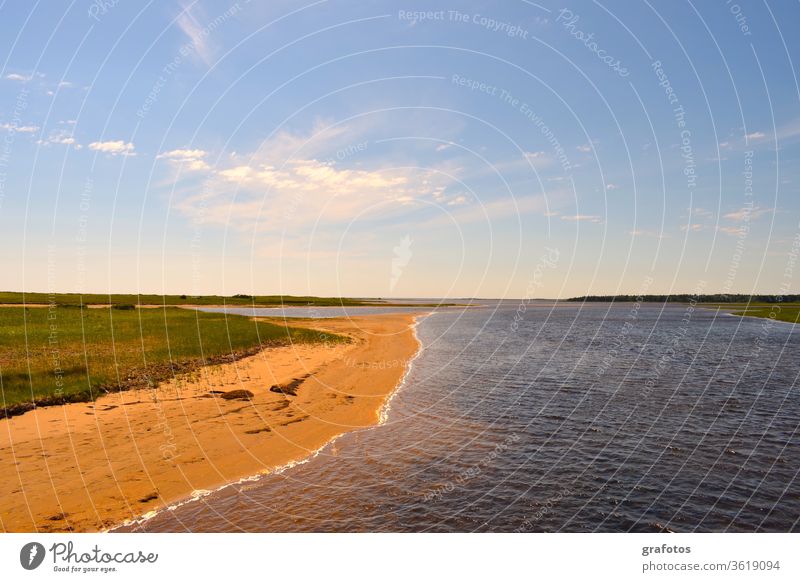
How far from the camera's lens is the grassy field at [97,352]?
941 inches

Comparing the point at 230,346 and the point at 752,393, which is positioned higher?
the point at 230,346

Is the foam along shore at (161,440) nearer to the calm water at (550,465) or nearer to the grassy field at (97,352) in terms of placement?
the calm water at (550,465)

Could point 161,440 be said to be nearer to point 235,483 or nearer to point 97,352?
point 235,483

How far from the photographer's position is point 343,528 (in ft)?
43.8

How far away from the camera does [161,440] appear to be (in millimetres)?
19078

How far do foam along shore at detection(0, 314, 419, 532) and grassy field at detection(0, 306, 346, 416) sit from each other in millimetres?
1711

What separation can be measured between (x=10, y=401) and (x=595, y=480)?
2608 cm

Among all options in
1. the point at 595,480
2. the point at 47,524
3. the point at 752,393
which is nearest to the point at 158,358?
the point at 47,524

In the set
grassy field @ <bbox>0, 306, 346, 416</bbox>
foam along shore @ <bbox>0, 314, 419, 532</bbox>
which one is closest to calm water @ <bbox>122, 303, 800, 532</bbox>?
foam along shore @ <bbox>0, 314, 419, 532</bbox>

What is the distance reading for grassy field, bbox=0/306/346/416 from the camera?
941 inches

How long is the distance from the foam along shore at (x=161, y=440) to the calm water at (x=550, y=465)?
1.52 meters

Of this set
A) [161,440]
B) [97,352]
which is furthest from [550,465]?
[97,352]

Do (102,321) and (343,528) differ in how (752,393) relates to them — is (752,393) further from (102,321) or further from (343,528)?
(102,321)

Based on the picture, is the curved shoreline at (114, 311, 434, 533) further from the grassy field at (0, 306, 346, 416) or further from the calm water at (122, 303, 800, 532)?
the grassy field at (0, 306, 346, 416)
